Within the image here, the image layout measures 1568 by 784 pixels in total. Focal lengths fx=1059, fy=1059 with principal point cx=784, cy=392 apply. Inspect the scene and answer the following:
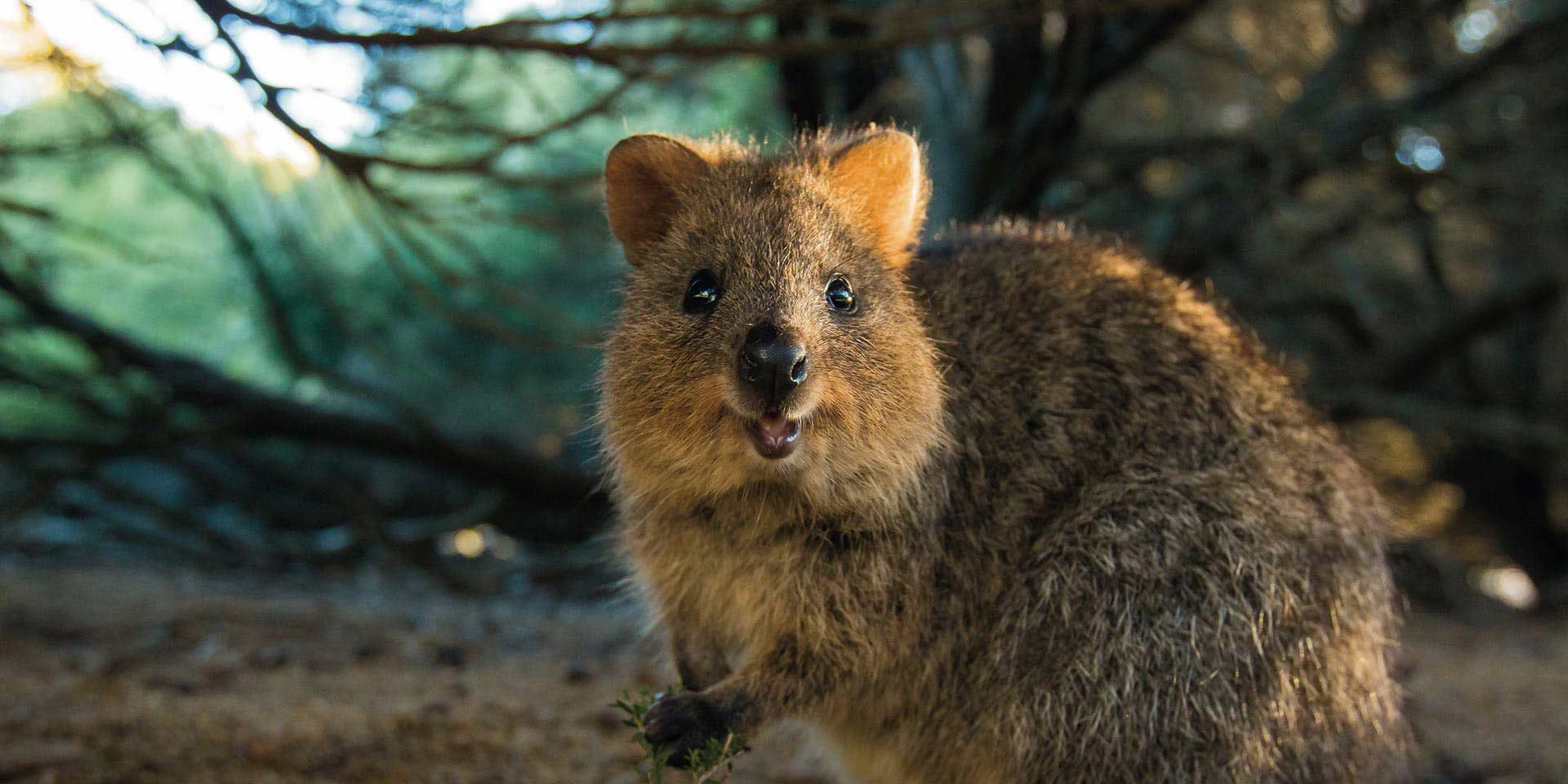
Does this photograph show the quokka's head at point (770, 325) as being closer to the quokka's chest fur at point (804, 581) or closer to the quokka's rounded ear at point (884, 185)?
the quokka's rounded ear at point (884, 185)

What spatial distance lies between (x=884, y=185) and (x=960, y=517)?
1055 millimetres

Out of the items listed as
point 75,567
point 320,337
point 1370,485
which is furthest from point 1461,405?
point 75,567

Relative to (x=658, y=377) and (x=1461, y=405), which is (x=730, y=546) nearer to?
(x=658, y=377)

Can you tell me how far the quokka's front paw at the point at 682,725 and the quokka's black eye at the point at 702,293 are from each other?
1.05 meters

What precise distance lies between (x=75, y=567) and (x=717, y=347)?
5143mm

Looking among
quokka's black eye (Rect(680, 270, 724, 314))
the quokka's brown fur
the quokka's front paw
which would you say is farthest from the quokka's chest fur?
quokka's black eye (Rect(680, 270, 724, 314))

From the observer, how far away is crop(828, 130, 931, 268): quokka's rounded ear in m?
3.23

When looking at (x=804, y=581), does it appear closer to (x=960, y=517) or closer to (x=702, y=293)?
(x=960, y=517)

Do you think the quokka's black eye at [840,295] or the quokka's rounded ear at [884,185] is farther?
the quokka's rounded ear at [884,185]

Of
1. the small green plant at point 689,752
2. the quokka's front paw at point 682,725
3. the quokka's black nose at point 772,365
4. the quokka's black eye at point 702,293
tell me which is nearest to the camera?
the quokka's black nose at point 772,365

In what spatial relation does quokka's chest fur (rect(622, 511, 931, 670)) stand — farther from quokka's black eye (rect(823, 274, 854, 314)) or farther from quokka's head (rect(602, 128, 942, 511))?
quokka's black eye (rect(823, 274, 854, 314))

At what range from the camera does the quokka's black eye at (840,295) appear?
294cm

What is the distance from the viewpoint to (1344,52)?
20.7 ft

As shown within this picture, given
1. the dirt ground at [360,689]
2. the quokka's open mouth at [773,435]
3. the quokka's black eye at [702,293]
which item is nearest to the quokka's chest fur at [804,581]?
the quokka's open mouth at [773,435]
